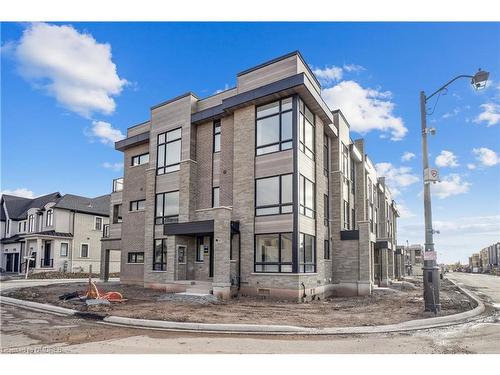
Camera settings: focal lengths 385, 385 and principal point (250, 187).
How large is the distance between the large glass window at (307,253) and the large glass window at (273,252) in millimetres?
568

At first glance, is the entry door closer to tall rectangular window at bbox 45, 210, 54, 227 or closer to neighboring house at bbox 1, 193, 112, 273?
neighboring house at bbox 1, 193, 112, 273

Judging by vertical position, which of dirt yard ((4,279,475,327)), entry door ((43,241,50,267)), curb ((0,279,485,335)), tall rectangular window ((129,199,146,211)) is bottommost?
dirt yard ((4,279,475,327))

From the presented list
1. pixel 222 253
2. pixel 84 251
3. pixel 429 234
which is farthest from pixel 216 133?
pixel 84 251

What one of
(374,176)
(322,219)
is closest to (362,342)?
(322,219)

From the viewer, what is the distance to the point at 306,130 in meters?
20.5

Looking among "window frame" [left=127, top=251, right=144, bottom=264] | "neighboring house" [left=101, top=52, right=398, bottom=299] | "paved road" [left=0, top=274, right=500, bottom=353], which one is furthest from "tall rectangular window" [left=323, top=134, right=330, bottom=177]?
"window frame" [left=127, top=251, right=144, bottom=264]

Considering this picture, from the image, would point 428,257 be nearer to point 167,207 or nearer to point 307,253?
point 307,253

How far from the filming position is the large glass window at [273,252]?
18.4 m

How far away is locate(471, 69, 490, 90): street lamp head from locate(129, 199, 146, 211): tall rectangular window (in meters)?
21.3

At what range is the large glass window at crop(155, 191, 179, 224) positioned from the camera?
24.0m

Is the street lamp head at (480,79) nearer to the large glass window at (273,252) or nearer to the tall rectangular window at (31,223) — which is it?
the large glass window at (273,252)

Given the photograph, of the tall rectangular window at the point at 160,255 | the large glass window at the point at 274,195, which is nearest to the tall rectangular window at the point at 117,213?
the tall rectangular window at the point at 160,255

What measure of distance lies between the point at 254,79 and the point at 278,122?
117 inches

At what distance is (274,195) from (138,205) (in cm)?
1247
